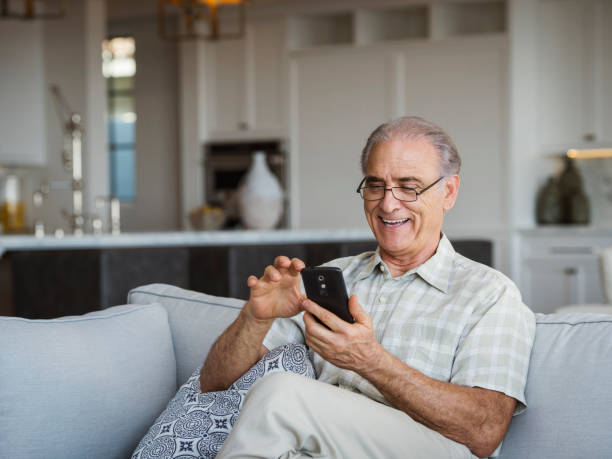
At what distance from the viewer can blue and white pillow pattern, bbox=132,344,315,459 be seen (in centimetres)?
157

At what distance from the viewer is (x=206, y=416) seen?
1607mm

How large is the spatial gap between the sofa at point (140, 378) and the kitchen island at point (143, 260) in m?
1.69

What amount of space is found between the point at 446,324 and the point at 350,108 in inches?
178

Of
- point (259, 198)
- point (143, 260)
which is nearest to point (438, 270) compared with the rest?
point (143, 260)

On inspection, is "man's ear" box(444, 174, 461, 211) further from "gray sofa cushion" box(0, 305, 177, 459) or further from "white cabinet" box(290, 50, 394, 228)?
"white cabinet" box(290, 50, 394, 228)

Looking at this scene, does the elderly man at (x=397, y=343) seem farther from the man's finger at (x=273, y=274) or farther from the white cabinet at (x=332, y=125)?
the white cabinet at (x=332, y=125)

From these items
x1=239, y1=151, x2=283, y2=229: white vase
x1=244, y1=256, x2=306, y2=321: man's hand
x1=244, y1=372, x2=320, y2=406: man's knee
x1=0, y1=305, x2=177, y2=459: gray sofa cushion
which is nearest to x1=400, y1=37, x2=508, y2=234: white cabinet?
x1=239, y1=151, x2=283, y2=229: white vase

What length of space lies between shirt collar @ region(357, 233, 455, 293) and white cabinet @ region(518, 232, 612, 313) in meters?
3.90

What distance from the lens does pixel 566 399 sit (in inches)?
58.4

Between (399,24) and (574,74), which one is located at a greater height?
(399,24)

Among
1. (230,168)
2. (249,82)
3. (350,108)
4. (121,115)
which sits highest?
(249,82)

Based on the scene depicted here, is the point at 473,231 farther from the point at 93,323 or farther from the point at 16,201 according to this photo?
the point at 93,323

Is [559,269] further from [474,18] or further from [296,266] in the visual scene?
[296,266]

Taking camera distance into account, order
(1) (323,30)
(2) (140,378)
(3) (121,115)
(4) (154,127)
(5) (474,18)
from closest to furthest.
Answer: (2) (140,378), (5) (474,18), (1) (323,30), (4) (154,127), (3) (121,115)
